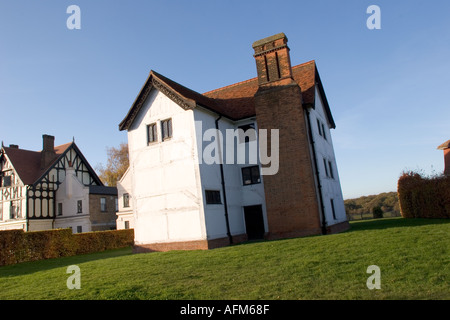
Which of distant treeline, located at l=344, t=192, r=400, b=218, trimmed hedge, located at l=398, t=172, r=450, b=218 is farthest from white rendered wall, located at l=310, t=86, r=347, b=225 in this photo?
distant treeline, located at l=344, t=192, r=400, b=218

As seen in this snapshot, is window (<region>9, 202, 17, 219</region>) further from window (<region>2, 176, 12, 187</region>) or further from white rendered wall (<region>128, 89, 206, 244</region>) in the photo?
white rendered wall (<region>128, 89, 206, 244</region>)

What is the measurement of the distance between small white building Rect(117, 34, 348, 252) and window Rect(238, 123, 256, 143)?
0.22 ft

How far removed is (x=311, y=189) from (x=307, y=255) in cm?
678

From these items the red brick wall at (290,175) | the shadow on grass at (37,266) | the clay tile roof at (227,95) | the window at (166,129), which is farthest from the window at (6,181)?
the red brick wall at (290,175)

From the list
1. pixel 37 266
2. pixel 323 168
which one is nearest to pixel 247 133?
pixel 323 168

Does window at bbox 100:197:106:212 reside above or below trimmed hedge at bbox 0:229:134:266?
above

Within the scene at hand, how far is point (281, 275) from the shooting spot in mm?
9578

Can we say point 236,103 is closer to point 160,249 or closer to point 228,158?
point 228,158

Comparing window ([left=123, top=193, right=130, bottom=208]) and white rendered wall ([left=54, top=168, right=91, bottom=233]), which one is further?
white rendered wall ([left=54, top=168, right=91, bottom=233])

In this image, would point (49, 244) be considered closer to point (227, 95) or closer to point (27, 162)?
point (227, 95)

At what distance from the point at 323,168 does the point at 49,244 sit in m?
19.5

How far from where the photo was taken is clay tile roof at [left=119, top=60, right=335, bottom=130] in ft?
63.2

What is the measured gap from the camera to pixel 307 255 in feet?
39.2
